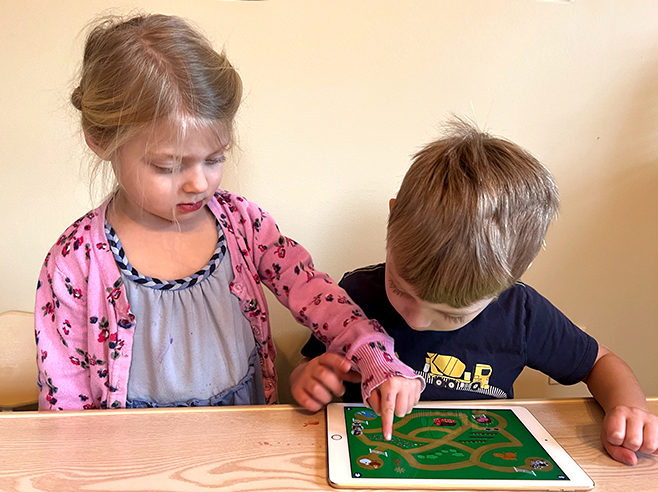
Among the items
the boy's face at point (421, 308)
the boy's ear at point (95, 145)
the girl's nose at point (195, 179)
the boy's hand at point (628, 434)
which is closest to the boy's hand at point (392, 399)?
the boy's face at point (421, 308)

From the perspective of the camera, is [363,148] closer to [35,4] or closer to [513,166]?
[513,166]

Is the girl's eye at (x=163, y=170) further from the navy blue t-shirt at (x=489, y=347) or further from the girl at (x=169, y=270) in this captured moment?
the navy blue t-shirt at (x=489, y=347)

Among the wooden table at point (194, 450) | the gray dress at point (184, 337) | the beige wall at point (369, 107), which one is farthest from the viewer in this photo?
the beige wall at point (369, 107)

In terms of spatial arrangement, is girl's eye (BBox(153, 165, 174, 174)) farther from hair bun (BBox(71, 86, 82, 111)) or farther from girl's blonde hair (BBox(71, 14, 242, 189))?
hair bun (BBox(71, 86, 82, 111))

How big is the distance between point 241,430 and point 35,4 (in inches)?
32.8

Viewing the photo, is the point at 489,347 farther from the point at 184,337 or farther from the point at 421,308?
the point at 184,337

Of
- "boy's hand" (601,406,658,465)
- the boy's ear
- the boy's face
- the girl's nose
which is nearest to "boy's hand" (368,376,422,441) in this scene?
the boy's face

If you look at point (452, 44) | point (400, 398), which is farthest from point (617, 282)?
point (400, 398)

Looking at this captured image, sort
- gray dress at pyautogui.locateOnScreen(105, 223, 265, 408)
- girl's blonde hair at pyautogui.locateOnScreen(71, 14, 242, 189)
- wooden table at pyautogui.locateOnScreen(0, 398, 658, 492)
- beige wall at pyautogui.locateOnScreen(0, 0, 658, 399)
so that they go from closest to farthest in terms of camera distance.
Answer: wooden table at pyautogui.locateOnScreen(0, 398, 658, 492)
girl's blonde hair at pyautogui.locateOnScreen(71, 14, 242, 189)
gray dress at pyautogui.locateOnScreen(105, 223, 265, 408)
beige wall at pyautogui.locateOnScreen(0, 0, 658, 399)

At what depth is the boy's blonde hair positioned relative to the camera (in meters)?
0.57

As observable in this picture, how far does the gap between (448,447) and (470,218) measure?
10.2 inches

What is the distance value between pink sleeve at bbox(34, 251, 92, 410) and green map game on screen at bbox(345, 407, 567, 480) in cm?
40

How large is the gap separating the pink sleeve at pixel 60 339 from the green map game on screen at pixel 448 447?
1.32ft

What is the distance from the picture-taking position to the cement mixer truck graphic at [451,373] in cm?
79
